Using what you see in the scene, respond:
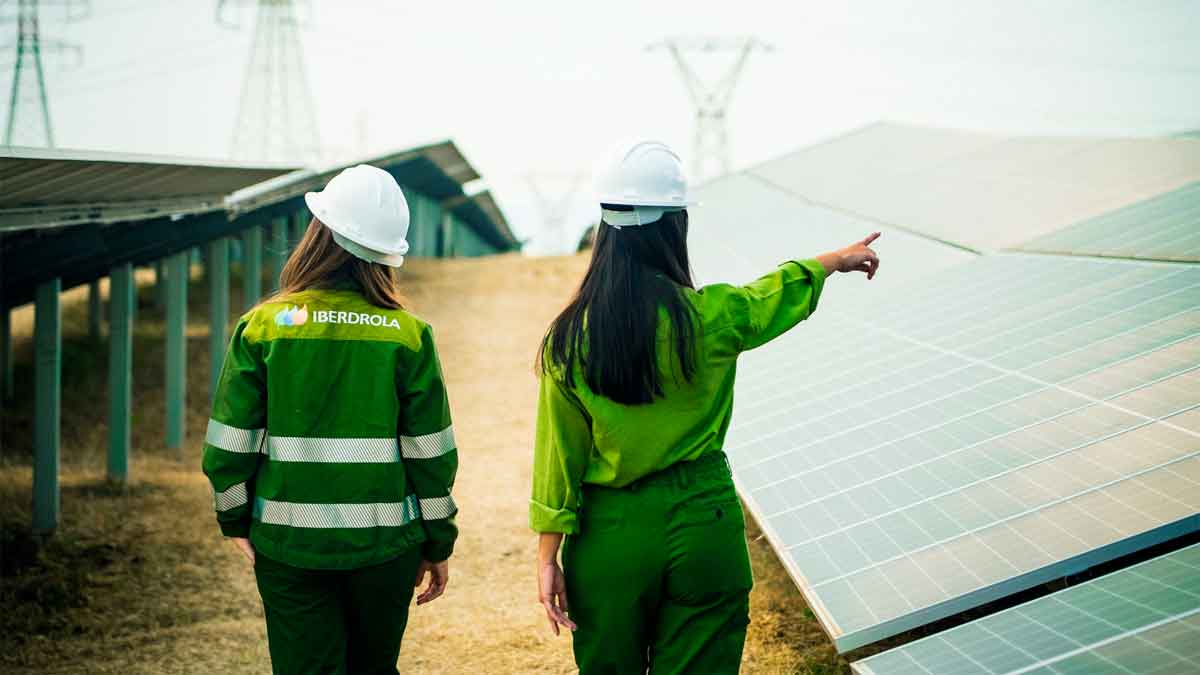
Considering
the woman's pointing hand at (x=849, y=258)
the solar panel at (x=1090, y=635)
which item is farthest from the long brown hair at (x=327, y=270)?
the solar panel at (x=1090, y=635)

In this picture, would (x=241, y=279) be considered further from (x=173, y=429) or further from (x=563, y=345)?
(x=563, y=345)

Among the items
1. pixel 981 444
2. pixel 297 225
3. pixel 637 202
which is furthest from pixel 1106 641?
pixel 297 225

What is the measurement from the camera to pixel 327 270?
3.75 m

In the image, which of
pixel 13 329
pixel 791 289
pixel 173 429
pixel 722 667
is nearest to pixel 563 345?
pixel 791 289

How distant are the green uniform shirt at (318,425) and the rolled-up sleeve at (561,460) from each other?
2.24 ft

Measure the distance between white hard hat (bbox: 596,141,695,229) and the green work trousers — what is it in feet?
2.32

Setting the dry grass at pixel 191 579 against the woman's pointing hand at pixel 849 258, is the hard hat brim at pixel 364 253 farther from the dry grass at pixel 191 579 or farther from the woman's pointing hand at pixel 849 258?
the dry grass at pixel 191 579

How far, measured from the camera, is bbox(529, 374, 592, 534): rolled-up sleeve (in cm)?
315

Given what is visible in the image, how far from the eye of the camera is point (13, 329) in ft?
73.8

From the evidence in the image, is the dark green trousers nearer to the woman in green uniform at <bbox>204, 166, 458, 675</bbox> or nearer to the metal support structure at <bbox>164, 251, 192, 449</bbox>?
the woman in green uniform at <bbox>204, 166, 458, 675</bbox>

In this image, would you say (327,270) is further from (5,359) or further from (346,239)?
(5,359)

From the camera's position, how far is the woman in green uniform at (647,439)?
308 cm

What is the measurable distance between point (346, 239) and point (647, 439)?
1.31 m

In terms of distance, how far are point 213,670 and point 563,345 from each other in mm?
4559
